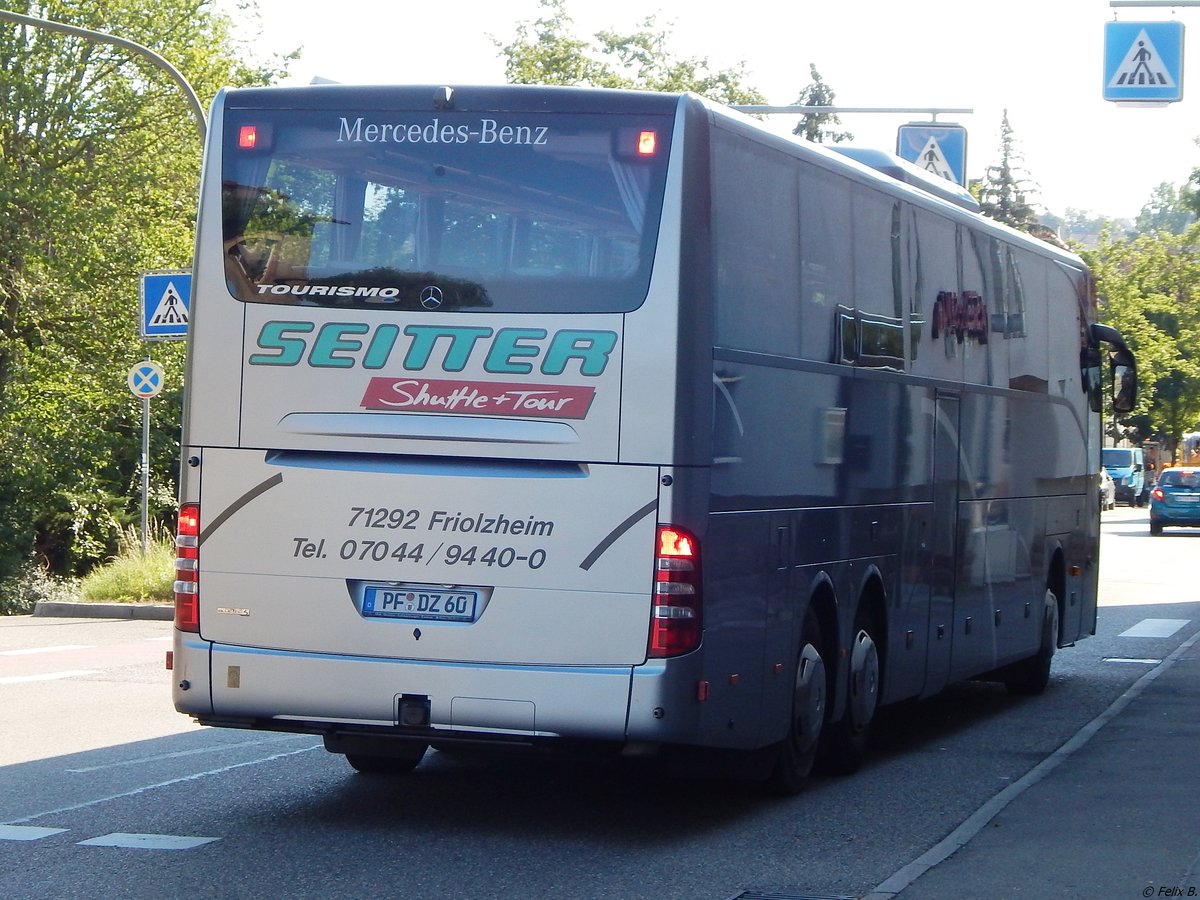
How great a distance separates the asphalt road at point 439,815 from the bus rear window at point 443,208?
2.35 metres

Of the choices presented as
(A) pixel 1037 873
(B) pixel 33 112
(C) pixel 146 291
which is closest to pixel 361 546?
(A) pixel 1037 873

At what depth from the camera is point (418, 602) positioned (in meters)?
8.13

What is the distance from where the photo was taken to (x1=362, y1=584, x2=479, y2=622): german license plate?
8.09 meters

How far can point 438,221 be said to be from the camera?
821 centimetres

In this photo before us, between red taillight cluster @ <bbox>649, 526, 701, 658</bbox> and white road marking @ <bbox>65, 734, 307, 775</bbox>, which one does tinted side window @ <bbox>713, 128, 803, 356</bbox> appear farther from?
white road marking @ <bbox>65, 734, 307, 775</bbox>

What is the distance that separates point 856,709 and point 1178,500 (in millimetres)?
38156

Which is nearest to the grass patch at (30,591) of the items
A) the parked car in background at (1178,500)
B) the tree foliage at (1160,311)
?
the parked car in background at (1178,500)

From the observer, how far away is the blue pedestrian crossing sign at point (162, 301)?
20984mm

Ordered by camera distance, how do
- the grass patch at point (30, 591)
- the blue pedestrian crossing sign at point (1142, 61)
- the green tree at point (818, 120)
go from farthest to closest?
the green tree at point (818, 120), the grass patch at point (30, 591), the blue pedestrian crossing sign at point (1142, 61)

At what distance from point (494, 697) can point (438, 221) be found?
208 centimetres

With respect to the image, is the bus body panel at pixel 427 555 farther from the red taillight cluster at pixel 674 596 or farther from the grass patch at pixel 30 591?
the grass patch at pixel 30 591

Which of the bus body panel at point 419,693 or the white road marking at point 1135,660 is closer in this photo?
the bus body panel at point 419,693

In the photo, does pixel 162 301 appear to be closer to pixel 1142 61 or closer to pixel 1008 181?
pixel 1142 61

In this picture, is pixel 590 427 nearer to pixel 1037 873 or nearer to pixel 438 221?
pixel 438 221
